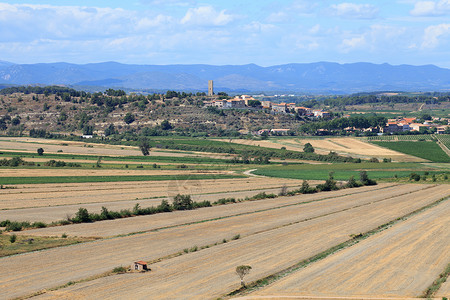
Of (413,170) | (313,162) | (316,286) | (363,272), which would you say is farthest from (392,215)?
(313,162)

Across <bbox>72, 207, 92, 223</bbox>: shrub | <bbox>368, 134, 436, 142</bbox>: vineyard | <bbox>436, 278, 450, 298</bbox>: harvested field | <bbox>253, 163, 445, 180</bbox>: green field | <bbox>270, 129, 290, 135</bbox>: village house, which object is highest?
<bbox>436, 278, 450, 298</bbox>: harvested field

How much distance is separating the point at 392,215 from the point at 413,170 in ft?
152

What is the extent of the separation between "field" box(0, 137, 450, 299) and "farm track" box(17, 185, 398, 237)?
0.08 meters

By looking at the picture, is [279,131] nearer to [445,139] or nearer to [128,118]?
[445,139]

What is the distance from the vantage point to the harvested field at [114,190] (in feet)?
183

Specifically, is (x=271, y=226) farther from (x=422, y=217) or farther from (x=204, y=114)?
(x=204, y=114)

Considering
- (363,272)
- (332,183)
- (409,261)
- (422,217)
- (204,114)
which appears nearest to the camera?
(363,272)

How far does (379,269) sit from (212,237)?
40.9ft

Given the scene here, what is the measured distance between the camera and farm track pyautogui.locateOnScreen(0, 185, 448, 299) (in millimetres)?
27667

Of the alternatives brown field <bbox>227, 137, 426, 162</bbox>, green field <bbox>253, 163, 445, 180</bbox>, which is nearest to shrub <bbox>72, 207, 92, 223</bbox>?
green field <bbox>253, 163, 445, 180</bbox>

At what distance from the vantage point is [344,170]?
93188mm

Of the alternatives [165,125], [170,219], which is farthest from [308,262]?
[165,125]

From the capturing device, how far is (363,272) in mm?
30812

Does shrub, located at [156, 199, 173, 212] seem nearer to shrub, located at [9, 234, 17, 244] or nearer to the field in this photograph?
the field
